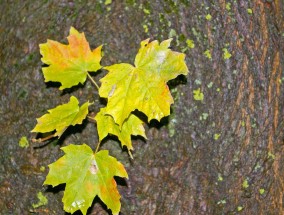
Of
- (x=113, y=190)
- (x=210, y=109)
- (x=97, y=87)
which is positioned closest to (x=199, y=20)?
(x=210, y=109)

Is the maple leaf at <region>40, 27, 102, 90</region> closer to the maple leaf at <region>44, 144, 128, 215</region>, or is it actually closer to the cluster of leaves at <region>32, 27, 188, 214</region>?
the cluster of leaves at <region>32, 27, 188, 214</region>

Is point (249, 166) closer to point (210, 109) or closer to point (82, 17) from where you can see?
point (210, 109)

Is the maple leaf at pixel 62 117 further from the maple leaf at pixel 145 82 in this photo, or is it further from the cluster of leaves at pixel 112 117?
the maple leaf at pixel 145 82

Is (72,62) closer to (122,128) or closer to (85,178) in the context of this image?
(122,128)

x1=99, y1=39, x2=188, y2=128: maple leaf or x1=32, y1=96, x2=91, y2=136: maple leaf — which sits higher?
x1=99, y1=39, x2=188, y2=128: maple leaf

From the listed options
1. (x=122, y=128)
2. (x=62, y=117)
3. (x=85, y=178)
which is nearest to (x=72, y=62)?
(x=62, y=117)

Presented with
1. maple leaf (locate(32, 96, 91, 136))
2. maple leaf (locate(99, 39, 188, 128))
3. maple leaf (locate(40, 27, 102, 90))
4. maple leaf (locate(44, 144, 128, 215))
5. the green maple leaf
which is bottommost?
maple leaf (locate(44, 144, 128, 215))

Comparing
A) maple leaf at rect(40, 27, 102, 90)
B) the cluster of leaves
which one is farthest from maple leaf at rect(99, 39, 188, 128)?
maple leaf at rect(40, 27, 102, 90)
